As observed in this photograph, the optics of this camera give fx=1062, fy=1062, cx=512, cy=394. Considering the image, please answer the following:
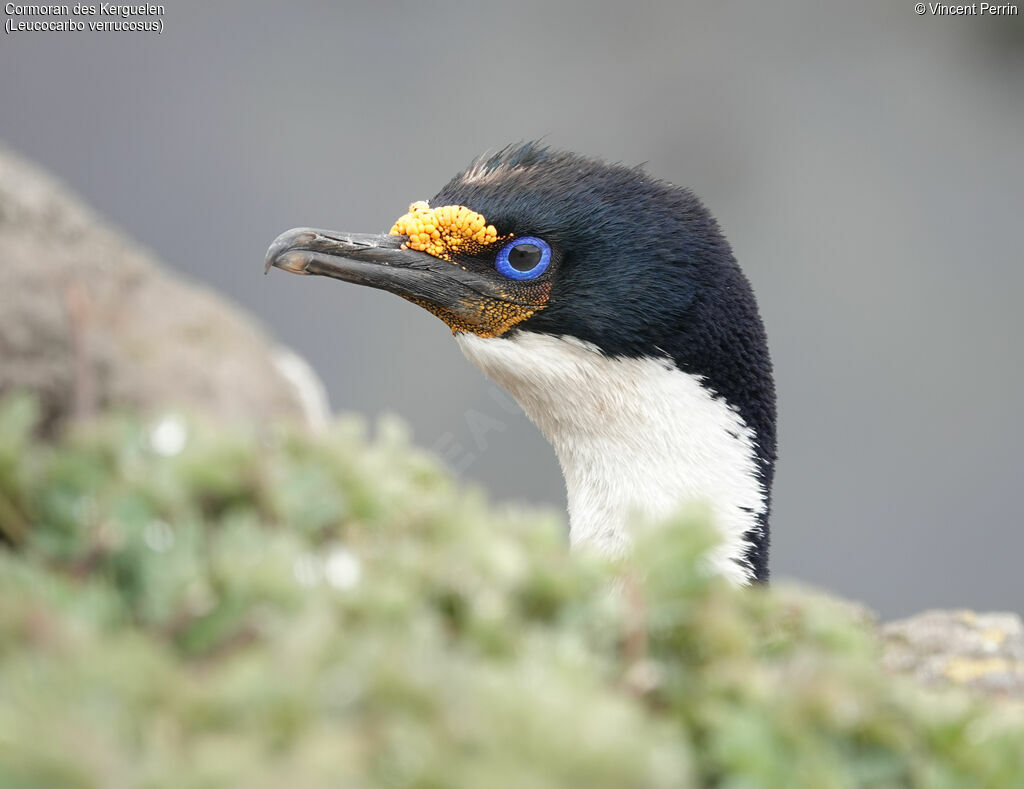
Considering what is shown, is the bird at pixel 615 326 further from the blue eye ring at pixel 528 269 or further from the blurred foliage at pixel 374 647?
the blurred foliage at pixel 374 647

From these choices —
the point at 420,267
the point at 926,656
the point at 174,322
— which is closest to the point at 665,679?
the point at 174,322

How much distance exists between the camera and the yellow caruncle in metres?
2.60

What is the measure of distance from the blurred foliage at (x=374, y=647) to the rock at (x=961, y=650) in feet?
1.90

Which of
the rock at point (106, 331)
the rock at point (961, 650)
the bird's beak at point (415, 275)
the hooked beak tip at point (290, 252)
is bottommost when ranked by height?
the rock at point (106, 331)

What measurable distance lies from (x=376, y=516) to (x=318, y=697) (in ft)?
0.91

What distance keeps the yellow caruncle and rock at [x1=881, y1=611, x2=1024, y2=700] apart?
130 centimetres

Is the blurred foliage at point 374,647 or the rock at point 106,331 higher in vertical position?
the rock at point 106,331

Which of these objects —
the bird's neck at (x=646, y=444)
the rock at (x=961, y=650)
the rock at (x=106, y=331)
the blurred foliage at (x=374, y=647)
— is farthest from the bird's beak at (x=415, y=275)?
the blurred foliage at (x=374, y=647)

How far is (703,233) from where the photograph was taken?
2455mm

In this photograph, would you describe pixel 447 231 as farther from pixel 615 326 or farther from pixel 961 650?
pixel 961 650

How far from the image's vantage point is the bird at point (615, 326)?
2.42 m

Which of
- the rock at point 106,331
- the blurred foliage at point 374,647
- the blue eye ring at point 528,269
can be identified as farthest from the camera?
the blue eye ring at point 528,269

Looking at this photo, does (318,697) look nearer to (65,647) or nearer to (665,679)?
(65,647)

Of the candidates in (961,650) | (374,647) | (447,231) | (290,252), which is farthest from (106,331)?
(447,231)
